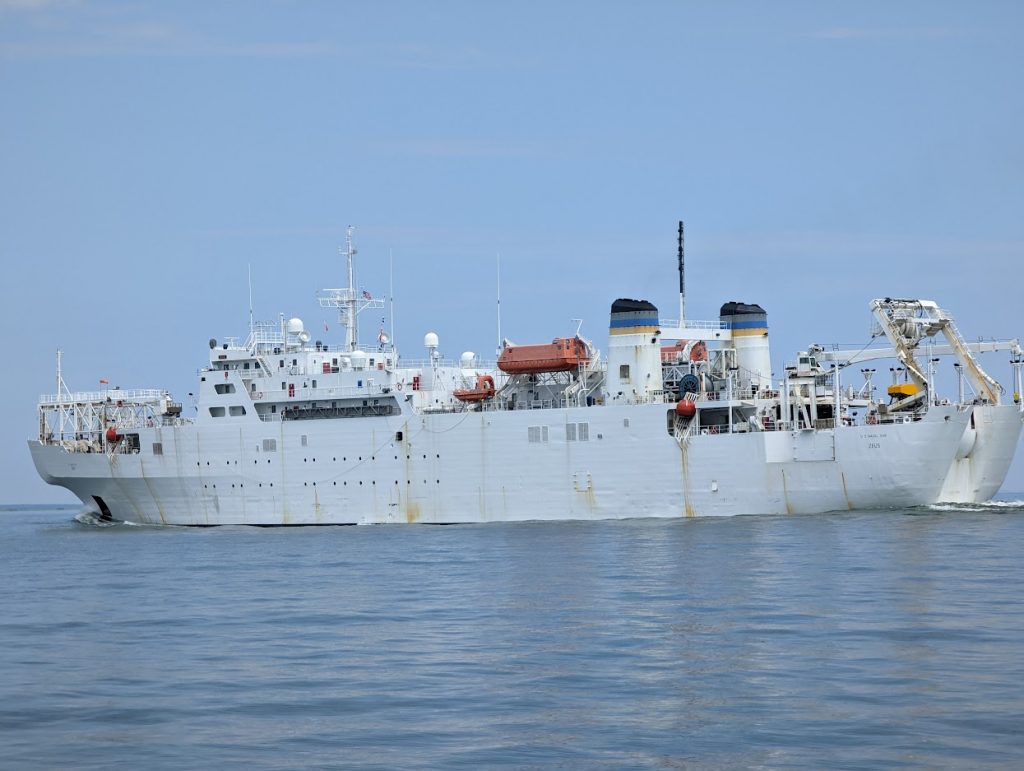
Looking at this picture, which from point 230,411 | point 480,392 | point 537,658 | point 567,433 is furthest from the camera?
point 230,411

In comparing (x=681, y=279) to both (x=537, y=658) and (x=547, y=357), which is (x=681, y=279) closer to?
(x=547, y=357)

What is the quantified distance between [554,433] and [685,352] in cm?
543

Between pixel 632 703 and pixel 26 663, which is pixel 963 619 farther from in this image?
pixel 26 663

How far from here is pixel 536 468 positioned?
1563 inches

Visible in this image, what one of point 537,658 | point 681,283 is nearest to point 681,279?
point 681,283

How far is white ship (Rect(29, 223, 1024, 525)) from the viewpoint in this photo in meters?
37.1

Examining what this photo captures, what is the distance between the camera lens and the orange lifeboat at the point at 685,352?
42.0 m

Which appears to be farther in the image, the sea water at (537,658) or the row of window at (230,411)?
the row of window at (230,411)

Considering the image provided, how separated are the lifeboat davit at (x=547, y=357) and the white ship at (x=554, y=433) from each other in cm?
5

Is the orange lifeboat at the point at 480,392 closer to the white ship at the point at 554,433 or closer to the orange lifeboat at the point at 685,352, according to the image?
the white ship at the point at 554,433

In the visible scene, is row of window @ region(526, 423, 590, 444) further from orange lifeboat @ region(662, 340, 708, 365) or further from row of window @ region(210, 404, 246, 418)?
row of window @ region(210, 404, 246, 418)

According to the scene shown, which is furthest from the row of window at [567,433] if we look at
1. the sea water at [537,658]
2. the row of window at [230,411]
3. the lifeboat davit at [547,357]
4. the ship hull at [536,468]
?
the row of window at [230,411]

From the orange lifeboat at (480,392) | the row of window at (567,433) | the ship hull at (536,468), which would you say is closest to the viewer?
the ship hull at (536,468)

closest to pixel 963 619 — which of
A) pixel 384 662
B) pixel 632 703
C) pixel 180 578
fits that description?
pixel 632 703
